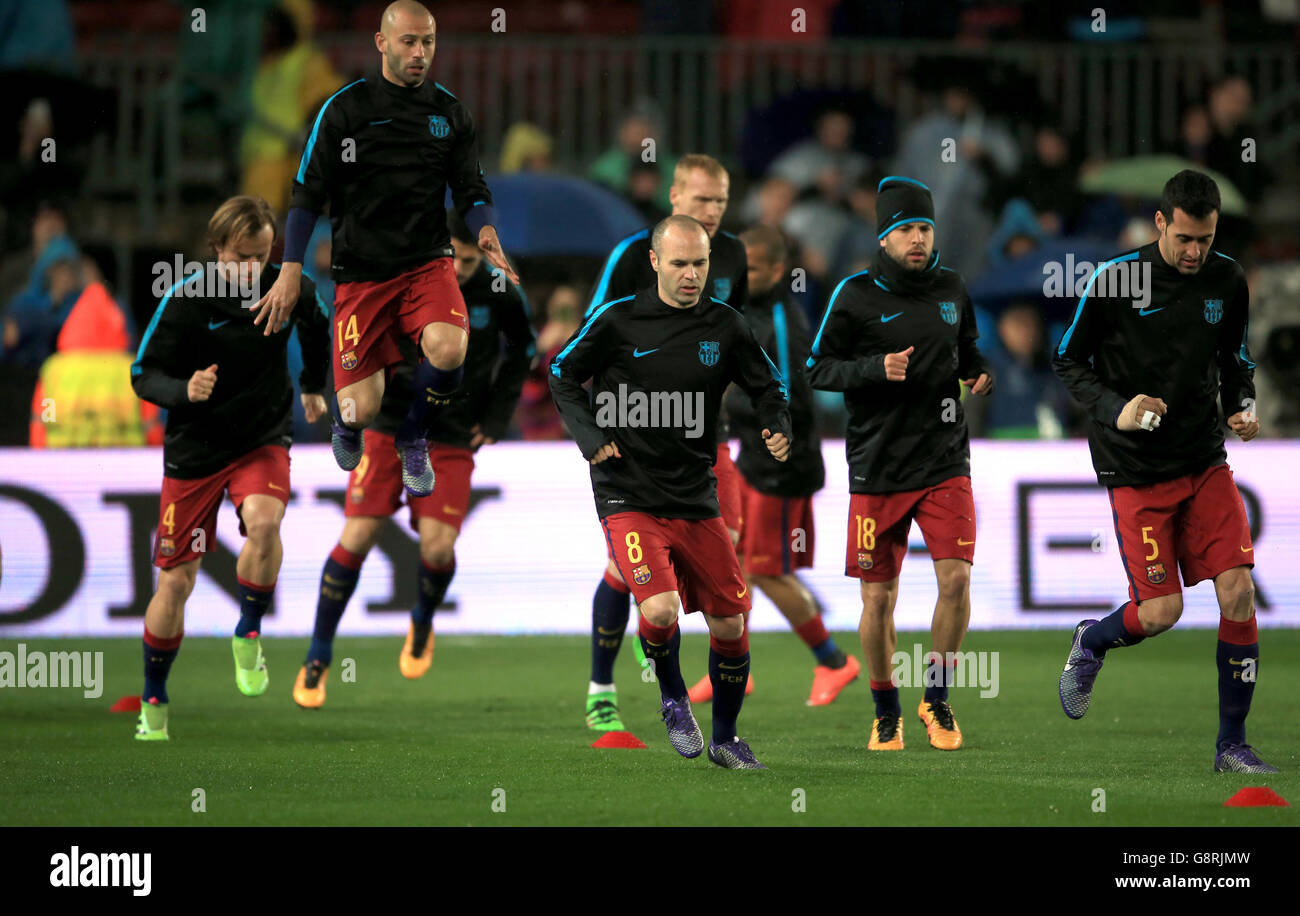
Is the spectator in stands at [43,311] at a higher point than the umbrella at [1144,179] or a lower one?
lower

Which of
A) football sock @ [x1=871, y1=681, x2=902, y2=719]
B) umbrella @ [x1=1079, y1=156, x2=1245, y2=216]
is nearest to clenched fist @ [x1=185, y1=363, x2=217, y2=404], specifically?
football sock @ [x1=871, y1=681, x2=902, y2=719]

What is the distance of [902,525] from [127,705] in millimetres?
4477

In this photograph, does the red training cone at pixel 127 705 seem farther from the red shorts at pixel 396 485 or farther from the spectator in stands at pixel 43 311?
the spectator in stands at pixel 43 311

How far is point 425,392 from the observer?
914 cm

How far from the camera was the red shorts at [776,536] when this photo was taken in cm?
1066

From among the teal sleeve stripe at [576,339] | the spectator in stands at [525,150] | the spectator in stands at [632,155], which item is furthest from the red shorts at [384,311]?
the spectator in stands at [525,150]

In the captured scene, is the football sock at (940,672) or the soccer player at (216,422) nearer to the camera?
the football sock at (940,672)

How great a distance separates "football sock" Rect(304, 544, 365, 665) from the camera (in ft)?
34.0

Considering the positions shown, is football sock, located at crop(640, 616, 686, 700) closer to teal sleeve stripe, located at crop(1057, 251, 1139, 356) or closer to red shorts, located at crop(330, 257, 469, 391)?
red shorts, located at crop(330, 257, 469, 391)

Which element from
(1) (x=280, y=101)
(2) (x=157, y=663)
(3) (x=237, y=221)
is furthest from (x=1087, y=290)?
(1) (x=280, y=101)

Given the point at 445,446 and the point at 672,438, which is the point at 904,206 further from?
the point at 445,446

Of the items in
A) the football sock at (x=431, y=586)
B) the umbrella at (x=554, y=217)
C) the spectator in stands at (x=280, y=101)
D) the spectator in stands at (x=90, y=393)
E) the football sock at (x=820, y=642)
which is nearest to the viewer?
the football sock at (x=820, y=642)

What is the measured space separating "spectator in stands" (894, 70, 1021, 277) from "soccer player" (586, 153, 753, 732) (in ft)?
26.2

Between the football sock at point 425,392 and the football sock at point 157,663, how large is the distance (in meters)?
1.51
